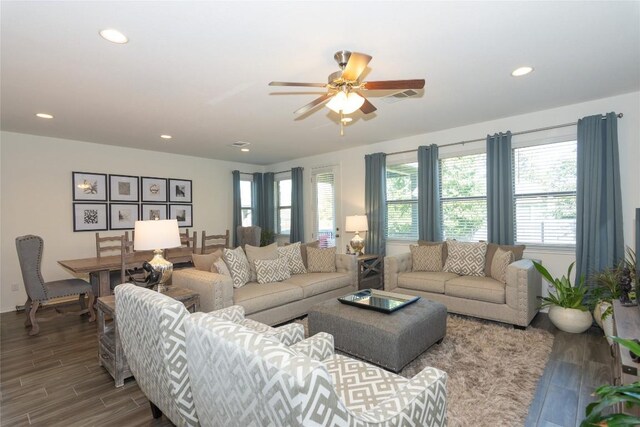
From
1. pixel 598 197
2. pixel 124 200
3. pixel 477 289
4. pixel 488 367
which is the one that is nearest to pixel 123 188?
pixel 124 200

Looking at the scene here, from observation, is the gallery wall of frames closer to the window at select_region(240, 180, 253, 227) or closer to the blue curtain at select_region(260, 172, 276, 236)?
the window at select_region(240, 180, 253, 227)

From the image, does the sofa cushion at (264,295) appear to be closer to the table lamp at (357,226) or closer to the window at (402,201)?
the table lamp at (357,226)

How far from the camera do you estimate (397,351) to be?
2457 millimetres

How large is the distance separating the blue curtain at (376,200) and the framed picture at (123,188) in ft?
13.4

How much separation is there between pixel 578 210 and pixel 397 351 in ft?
9.41

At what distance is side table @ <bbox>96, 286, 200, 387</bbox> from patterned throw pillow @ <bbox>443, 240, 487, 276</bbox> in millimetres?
3185

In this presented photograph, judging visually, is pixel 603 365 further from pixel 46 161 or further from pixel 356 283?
pixel 46 161

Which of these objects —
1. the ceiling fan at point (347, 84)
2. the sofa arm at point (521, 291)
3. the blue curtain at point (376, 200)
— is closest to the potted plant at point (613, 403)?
the ceiling fan at point (347, 84)

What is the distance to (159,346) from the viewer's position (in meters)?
1.55

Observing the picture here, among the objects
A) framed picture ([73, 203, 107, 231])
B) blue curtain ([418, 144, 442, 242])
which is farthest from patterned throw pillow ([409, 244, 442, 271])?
framed picture ([73, 203, 107, 231])

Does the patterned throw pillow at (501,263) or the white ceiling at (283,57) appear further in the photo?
the patterned throw pillow at (501,263)

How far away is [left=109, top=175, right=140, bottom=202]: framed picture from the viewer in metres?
5.33

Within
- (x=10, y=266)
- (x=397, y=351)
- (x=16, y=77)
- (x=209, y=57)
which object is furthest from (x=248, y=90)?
(x=10, y=266)

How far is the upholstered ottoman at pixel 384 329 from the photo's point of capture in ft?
8.22
